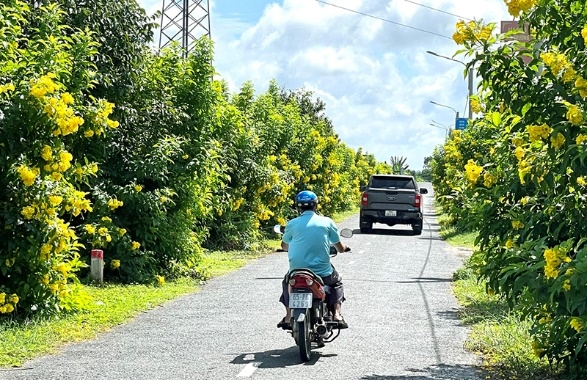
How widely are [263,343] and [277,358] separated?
846mm

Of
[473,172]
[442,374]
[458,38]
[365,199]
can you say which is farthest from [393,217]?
[458,38]

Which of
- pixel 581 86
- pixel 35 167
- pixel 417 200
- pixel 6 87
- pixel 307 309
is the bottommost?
pixel 307 309

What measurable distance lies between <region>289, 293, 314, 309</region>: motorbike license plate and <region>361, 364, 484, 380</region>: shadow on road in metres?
0.97

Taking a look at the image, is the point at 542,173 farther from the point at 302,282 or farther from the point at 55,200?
the point at 55,200

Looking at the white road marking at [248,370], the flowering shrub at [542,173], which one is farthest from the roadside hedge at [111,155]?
the flowering shrub at [542,173]

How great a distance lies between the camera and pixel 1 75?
31.8 feet

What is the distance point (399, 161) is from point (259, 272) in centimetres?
9829

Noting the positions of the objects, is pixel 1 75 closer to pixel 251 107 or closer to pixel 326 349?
pixel 326 349

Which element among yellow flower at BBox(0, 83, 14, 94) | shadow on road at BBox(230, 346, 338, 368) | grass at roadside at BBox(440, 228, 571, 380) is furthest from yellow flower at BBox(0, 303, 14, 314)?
grass at roadside at BBox(440, 228, 571, 380)

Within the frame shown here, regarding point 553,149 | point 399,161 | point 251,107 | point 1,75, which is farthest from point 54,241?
point 399,161

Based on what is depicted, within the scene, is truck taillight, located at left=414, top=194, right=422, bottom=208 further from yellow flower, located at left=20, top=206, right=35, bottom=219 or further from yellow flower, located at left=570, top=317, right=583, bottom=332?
yellow flower, located at left=570, top=317, right=583, bottom=332

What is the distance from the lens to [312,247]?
350 inches

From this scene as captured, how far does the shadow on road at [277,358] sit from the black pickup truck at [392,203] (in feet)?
71.9

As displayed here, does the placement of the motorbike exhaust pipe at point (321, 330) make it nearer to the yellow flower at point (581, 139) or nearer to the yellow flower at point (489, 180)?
the yellow flower at point (489, 180)
